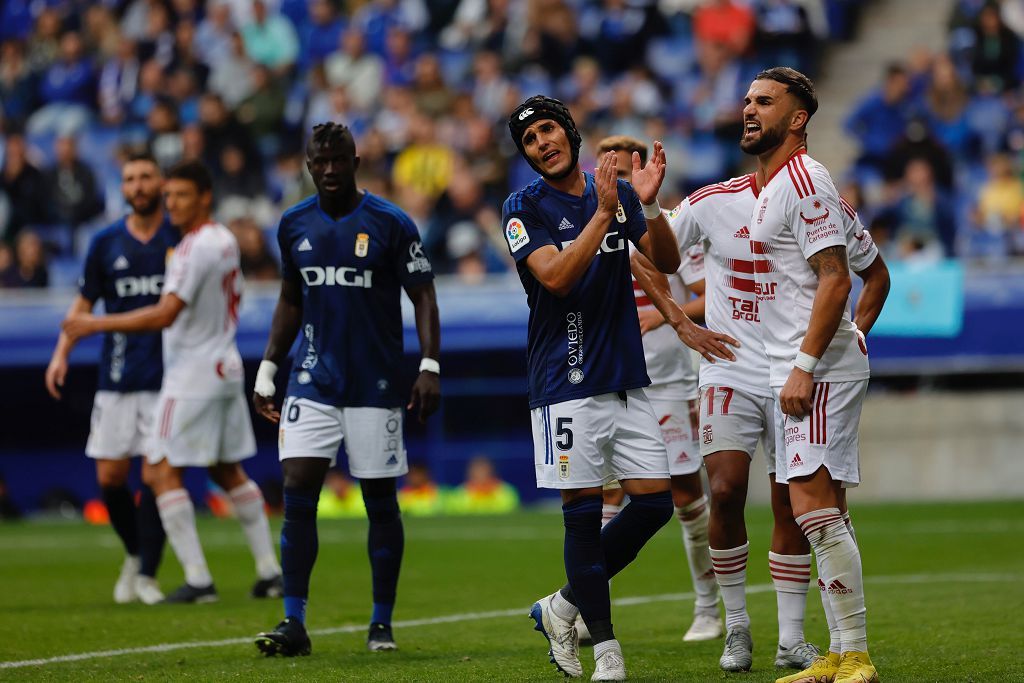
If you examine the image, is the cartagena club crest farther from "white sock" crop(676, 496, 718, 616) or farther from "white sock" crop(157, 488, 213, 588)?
"white sock" crop(157, 488, 213, 588)

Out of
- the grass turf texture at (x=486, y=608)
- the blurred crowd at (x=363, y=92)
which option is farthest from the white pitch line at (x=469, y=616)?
the blurred crowd at (x=363, y=92)

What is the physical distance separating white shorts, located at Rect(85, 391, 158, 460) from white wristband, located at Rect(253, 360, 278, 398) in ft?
9.21

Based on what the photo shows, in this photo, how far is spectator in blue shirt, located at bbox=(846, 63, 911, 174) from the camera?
64.6ft

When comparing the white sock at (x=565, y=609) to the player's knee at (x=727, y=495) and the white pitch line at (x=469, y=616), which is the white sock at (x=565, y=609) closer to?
the player's knee at (x=727, y=495)

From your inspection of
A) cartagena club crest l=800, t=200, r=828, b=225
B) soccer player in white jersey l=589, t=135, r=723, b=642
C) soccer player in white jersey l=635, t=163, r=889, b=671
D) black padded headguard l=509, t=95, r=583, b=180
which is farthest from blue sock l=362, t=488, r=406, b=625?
cartagena club crest l=800, t=200, r=828, b=225

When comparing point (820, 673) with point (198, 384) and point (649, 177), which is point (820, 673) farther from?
point (198, 384)

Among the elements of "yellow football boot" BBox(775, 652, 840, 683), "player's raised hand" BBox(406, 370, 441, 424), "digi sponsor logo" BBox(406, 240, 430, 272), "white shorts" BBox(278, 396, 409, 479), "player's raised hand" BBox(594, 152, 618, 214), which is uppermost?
"player's raised hand" BBox(594, 152, 618, 214)

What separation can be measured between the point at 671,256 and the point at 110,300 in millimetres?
5001

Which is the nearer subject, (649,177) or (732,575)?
(649,177)

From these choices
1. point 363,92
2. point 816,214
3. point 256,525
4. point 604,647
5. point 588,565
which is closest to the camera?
point 816,214

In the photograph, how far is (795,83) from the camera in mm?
6207

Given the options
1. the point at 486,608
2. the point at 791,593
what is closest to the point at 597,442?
the point at 791,593

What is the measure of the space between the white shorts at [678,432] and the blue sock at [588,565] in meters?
1.75

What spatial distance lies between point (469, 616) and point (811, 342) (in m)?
3.71
